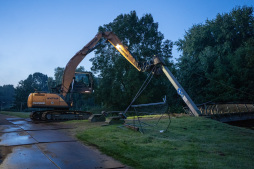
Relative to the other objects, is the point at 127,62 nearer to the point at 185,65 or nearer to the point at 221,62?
the point at 185,65

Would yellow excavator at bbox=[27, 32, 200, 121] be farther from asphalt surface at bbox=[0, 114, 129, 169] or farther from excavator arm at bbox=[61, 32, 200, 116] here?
asphalt surface at bbox=[0, 114, 129, 169]

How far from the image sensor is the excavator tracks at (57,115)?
50.5 ft

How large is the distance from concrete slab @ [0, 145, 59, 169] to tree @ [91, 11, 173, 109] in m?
25.3

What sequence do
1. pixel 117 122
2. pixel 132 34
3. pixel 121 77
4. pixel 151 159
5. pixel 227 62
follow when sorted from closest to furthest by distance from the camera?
pixel 151 159 → pixel 117 122 → pixel 227 62 → pixel 121 77 → pixel 132 34

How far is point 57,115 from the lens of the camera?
15.5 m

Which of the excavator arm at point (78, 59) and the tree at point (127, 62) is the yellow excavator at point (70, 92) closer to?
the excavator arm at point (78, 59)

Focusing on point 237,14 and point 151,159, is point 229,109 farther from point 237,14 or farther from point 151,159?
point 237,14

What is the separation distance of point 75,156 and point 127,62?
96.0 feet

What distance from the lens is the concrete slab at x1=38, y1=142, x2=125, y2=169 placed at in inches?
185

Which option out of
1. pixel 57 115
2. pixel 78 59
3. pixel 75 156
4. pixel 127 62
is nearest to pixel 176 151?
pixel 75 156

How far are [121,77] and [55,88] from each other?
18.2 m

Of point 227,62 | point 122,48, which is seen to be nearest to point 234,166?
point 122,48

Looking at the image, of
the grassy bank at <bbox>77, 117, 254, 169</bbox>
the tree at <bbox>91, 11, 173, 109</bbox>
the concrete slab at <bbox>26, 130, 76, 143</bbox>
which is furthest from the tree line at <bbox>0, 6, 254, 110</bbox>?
the grassy bank at <bbox>77, 117, 254, 169</bbox>

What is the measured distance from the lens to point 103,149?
6168mm
